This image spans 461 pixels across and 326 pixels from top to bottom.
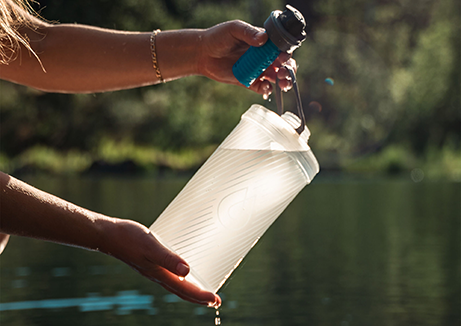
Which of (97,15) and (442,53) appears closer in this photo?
(97,15)

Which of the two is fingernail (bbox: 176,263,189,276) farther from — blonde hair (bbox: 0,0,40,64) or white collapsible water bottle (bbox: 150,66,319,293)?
blonde hair (bbox: 0,0,40,64)

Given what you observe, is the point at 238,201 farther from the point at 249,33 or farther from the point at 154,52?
the point at 154,52

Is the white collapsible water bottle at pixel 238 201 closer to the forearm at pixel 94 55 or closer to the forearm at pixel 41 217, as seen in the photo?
the forearm at pixel 41 217

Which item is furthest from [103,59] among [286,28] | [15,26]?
[286,28]

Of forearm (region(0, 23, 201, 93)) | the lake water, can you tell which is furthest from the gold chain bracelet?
the lake water

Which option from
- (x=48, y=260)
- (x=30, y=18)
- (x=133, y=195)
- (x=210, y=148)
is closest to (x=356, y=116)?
(x=210, y=148)

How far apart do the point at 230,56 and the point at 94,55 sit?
0.38 m

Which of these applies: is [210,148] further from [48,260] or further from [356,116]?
[48,260]

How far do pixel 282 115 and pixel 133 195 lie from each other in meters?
9.36

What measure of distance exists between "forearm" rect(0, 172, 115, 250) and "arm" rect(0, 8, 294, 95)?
669 millimetres

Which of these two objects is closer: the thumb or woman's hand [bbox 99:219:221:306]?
woman's hand [bbox 99:219:221:306]

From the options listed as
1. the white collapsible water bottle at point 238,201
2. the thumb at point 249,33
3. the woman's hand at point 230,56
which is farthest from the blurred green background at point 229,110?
the white collapsible water bottle at point 238,201

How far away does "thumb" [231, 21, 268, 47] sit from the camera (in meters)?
1.56

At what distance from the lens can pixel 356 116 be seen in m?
26.5
